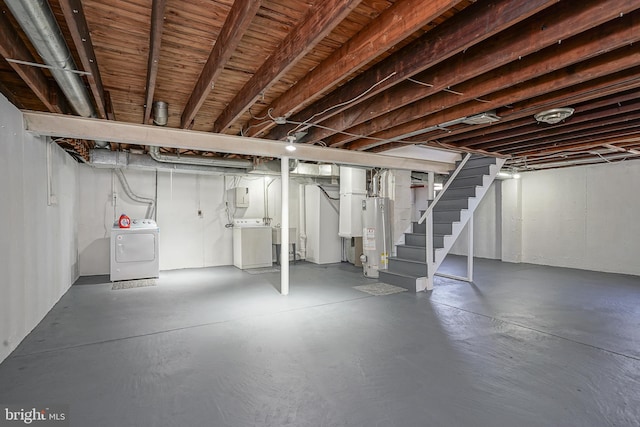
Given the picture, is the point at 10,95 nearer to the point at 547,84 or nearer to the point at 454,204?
the point at 547,84

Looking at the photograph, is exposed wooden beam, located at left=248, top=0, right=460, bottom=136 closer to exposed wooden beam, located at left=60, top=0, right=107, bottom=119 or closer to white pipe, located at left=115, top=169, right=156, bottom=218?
exposed wooden beam, located at left=60, top=0, right=107, bottom=119

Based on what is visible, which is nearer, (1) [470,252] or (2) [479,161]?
(1) [470,252]

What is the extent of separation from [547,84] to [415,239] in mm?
3227

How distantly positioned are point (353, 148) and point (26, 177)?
3.99 metres

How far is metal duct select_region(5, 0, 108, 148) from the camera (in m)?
1.51

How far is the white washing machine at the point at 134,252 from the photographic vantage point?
5406 millimetres

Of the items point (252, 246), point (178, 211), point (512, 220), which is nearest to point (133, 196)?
point (178, 211)

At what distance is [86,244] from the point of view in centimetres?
604

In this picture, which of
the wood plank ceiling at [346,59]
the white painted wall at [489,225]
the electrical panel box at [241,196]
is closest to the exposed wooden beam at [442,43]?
the wood plank ceiling at [346,59]

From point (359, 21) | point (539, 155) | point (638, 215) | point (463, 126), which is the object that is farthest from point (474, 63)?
point (638, 215)

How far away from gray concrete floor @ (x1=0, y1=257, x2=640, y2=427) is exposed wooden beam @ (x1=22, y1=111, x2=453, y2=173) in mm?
2038

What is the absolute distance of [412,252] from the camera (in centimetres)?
539

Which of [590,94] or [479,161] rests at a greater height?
[590,94]

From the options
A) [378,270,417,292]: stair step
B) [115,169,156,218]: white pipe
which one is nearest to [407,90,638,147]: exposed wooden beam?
[378,270,417,292]: stair step
